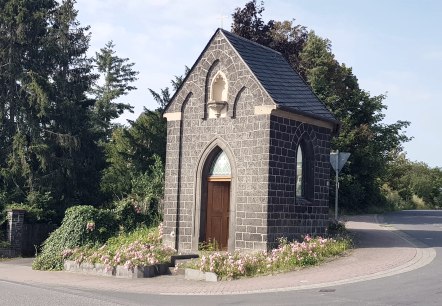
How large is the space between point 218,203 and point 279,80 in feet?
14.2

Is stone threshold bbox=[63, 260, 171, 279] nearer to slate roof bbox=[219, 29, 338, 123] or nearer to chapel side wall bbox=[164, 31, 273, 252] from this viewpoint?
chapel side wall bbox=[164, 31, 273, 252]

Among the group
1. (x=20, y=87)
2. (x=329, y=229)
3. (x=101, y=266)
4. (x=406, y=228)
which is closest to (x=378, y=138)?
(x=406, y=228)

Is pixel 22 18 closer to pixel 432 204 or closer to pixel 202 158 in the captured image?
pixel 202 158

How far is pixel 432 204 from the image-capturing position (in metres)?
55.6

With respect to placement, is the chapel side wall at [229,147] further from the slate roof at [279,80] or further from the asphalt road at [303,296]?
the asphalt road at [303,296]

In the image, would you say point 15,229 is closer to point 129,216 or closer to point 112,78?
point 129,216

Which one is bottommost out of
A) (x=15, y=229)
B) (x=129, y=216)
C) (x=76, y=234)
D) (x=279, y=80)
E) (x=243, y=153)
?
(x=15, y=229)

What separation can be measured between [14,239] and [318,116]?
44.4ft

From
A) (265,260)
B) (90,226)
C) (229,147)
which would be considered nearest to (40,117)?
(90,226)

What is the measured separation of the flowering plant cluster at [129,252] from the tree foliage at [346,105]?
1646 centimetres

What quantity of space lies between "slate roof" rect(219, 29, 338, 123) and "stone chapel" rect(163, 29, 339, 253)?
45 millimetres

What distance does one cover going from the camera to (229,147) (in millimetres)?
18062

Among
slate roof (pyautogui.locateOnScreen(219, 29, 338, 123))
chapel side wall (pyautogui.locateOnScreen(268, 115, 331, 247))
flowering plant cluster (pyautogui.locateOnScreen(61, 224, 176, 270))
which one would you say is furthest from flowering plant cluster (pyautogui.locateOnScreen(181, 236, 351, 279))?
slate roof (pyautogui.locateOnScreen(219, 29, 338, 123))

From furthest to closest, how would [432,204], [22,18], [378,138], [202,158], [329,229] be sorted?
[432,204]
[378,138]
[22,18]
[329,229]
[202,158]
